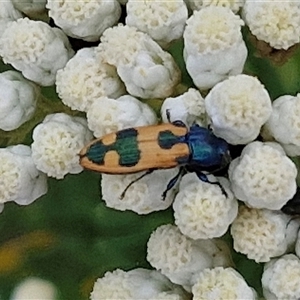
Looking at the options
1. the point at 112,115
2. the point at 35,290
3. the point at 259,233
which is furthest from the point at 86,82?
the point at 35,290

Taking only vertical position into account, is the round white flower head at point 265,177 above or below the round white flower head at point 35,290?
above

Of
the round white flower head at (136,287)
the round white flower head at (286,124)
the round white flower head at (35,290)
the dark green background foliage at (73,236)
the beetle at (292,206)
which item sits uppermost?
the round white flower head at (286,124)

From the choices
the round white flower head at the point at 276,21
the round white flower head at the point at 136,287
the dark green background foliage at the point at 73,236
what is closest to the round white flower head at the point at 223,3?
the round white flower head at the point at 276,21

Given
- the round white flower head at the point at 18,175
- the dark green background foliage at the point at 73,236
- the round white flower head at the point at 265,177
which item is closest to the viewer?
the round white flower head at the point at 265,177

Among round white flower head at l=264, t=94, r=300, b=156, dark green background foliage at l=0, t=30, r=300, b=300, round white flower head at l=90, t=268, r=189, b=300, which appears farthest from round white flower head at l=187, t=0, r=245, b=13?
round white flower head at l=90, t=268, r=189, b=300

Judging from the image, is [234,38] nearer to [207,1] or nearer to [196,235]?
[207,1]

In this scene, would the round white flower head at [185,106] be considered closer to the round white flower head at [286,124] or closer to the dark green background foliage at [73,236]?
the round white flower head at [286,124]
